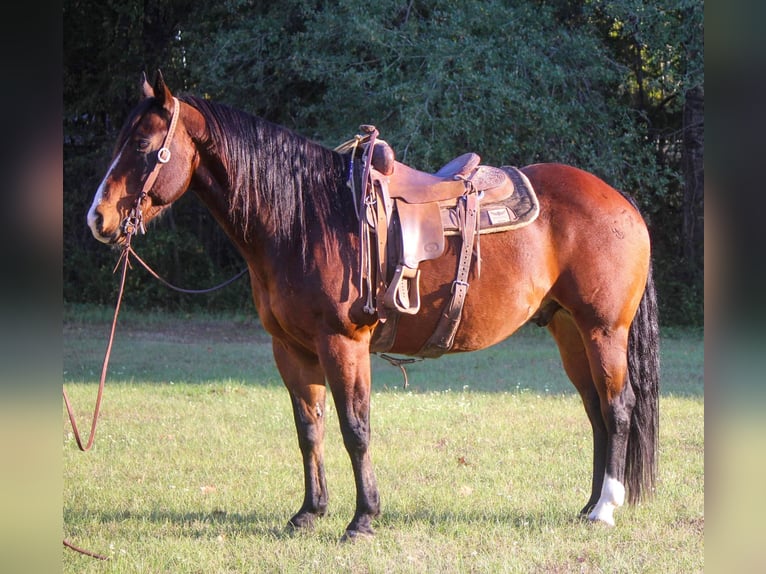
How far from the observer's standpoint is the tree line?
11836 mm

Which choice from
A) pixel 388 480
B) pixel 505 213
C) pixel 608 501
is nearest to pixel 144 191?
pixel 505 213

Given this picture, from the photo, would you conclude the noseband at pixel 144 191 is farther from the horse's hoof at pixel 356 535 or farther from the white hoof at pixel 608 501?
the white hoof at pixel 608 501

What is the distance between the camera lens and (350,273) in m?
3.68

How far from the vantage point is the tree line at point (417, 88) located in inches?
466

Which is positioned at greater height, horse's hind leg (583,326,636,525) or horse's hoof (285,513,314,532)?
horse's hind leg (583,326,636,525)

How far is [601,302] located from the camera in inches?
160

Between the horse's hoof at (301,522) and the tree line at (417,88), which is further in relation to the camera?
the tree line at (417,88)

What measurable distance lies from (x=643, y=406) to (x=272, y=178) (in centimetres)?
234

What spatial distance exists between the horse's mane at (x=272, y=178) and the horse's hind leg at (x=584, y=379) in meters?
1.45

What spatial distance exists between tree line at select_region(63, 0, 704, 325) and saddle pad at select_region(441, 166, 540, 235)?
7.50m

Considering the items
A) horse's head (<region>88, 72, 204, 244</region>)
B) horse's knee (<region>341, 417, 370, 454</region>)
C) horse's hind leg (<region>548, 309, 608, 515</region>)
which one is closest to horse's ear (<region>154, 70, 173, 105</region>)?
horse's head (<region>88, 72, 204, 244</region>)

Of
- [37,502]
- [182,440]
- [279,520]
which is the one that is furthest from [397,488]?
[37,502]

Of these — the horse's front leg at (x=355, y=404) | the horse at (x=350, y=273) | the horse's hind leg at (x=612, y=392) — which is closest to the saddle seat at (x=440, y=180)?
the horse at (x=350, y=273)

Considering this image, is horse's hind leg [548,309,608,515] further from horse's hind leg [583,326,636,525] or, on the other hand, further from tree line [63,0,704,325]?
tree line [63,0,704,325]
